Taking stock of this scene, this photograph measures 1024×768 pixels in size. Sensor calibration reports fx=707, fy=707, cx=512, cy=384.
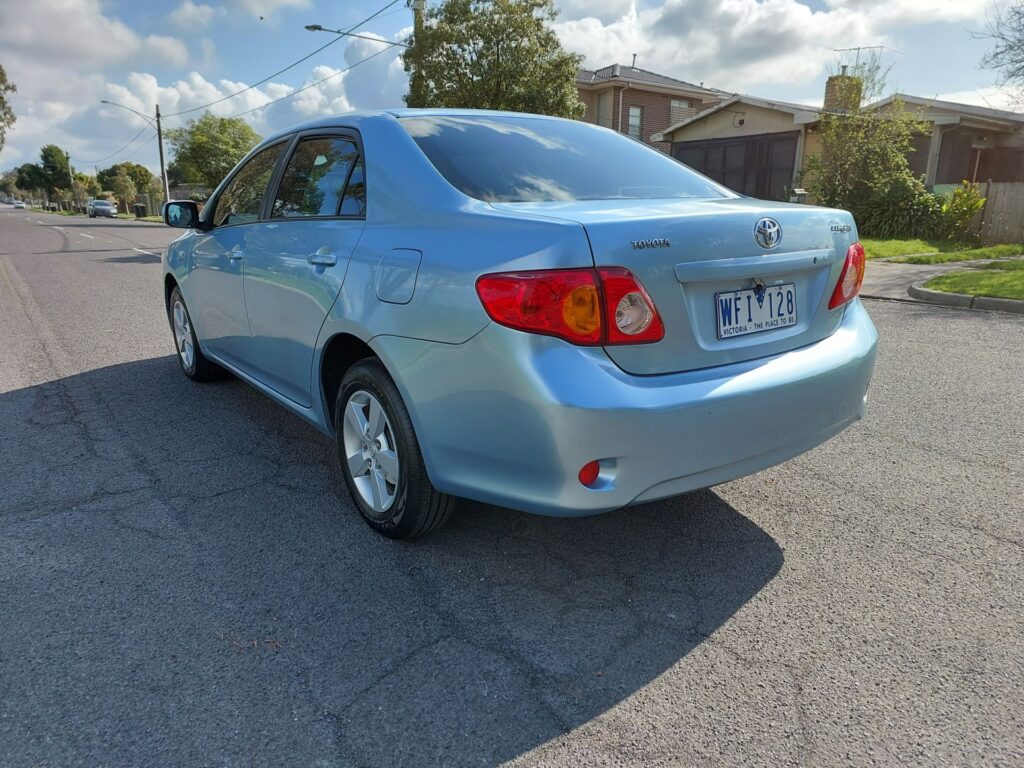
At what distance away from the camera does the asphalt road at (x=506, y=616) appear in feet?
5.95

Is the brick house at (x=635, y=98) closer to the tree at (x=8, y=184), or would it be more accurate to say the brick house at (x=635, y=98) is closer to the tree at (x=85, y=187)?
the tree at (x=85, y=187)

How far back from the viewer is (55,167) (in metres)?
110

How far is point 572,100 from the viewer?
2078cm

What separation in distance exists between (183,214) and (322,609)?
10.0 feet

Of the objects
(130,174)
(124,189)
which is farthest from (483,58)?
(130,174)

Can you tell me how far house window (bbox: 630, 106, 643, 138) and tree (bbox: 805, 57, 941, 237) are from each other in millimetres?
17079

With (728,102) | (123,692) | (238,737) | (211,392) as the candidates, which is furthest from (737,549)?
(728,102)

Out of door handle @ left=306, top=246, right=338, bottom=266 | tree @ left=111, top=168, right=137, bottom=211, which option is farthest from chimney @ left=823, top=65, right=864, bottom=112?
tree @ left=111, top=168, right=137, bottom=211

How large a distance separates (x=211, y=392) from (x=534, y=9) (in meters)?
18.9

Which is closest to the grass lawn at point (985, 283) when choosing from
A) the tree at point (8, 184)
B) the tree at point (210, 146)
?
the tree at point (210, 146)

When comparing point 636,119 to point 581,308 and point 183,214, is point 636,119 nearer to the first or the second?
point 183,214

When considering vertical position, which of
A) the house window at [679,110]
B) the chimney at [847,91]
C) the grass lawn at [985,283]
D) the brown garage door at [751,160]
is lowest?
the grass lawn at [985,283]

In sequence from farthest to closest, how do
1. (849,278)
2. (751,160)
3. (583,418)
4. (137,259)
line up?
(751,160), (137,259), (849,278), (583,418)

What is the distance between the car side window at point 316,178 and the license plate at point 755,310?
166 centimetres
